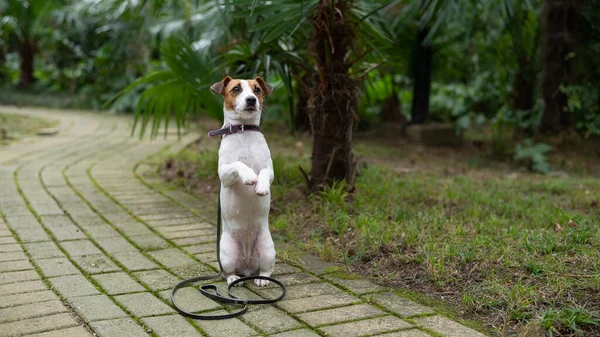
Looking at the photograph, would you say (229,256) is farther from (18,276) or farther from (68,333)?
(18,276)

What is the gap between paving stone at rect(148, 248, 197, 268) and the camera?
350cm

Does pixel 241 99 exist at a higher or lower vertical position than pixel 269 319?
higher

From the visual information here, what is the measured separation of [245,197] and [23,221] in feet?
6.88

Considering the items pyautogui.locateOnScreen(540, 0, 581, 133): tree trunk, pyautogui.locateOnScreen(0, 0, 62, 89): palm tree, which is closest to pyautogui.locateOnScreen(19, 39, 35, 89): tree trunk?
pyautogui.locateOnScreen(0, 0, 62, 89): palm tree

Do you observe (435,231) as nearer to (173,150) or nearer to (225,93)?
(225,93)

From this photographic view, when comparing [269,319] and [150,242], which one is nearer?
[269,319]

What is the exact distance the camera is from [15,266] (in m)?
3.36

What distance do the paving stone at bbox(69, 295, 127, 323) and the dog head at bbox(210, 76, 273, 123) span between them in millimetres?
1050

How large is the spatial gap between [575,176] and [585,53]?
2.01 meters

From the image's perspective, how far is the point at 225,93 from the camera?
3.10 metres

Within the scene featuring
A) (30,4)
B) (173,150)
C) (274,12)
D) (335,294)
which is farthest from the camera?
(30,4)

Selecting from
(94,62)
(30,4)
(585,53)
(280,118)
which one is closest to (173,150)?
(280,118)

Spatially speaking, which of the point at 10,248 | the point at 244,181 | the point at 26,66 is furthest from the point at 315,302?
the point at 26,66

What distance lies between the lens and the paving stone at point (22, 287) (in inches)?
117
